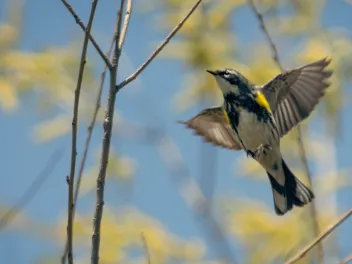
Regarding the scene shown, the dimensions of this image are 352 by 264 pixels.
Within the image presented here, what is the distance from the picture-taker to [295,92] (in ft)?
12.2

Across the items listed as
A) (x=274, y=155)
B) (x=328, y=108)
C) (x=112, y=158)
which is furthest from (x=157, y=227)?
(x=274, y=155)

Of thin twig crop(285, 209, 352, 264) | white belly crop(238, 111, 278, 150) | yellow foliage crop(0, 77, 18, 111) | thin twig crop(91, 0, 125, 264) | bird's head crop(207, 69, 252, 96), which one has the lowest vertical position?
thin twig crop(285, 209, 352, 264)

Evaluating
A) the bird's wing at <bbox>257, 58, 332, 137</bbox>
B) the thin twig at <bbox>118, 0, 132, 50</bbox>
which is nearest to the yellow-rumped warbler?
the bird's wing at <bbox>257, 58, 332, 137</bbox>

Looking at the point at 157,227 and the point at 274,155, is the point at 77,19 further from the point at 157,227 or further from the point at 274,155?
the point at 157,227

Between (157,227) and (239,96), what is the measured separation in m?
2.92

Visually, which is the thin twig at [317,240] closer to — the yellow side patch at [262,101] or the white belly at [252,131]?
the white belly at [252,131]

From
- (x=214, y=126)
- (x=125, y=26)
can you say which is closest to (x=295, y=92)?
(x=214, y=126)

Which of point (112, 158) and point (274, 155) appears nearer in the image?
point (274, 155)

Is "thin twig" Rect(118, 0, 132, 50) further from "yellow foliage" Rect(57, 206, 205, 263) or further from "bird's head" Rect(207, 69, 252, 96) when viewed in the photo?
"yellow foliage" Rect(57, 206, 205, 263)

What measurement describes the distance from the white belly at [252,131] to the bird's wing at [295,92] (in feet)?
0.30

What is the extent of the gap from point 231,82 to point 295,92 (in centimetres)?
31

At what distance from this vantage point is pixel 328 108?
197 inches

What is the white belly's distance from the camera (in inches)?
138

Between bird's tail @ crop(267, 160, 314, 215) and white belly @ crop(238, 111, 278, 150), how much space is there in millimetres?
231
